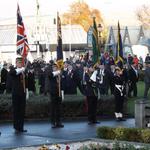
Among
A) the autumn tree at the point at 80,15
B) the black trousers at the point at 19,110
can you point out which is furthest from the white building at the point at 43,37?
the black trousers at the point at 19,110

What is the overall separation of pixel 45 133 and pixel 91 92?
10.8ft

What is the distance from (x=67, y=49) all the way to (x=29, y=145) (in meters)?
83.2

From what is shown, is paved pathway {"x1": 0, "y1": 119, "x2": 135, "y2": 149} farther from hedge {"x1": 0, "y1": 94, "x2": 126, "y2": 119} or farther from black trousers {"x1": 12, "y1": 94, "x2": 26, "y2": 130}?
hedge {"x1": 0, "y1": 94, "x2": 126, "y2": 119}

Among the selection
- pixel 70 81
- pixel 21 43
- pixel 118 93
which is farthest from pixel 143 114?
pixel 70 81

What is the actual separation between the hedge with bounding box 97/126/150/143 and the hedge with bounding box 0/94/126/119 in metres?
6.68

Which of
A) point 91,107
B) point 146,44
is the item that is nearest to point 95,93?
point 91,107

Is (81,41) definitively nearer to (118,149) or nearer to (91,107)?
(91,107)

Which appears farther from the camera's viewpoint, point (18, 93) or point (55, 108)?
point (55, 108)

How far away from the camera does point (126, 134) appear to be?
14.7 metres

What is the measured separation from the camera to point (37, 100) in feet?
72.3

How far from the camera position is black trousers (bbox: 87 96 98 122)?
2050 centimetres

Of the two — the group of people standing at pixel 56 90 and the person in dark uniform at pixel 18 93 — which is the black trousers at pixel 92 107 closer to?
the group of people standing at pixel 56 90

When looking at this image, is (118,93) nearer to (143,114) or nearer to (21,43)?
(21,43)

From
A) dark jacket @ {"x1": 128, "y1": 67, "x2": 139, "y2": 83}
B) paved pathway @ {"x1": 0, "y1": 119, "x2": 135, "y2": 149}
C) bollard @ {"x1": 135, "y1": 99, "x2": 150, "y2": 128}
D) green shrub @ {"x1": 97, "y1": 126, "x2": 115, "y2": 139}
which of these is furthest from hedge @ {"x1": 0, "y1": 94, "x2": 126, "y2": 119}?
dark jacket @ {"x1": 128, "y1": 67, "x2": 139, "y2": 83}
